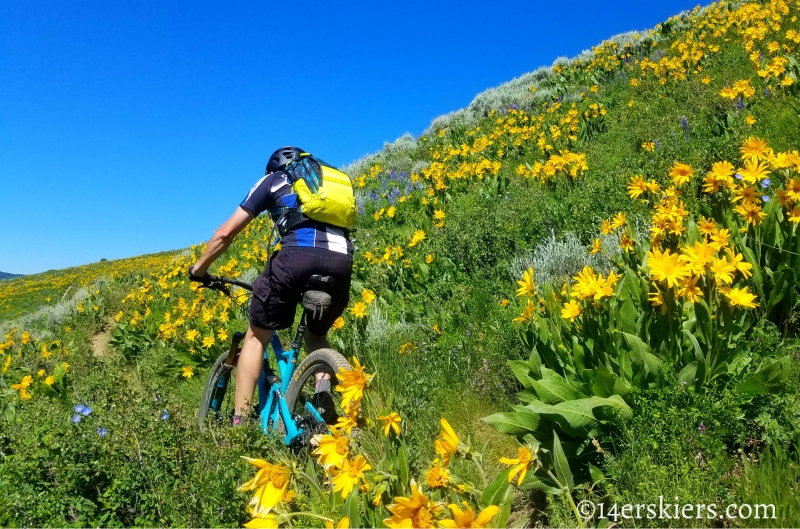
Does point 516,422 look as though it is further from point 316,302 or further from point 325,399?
point 316,302

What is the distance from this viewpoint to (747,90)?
6.32m

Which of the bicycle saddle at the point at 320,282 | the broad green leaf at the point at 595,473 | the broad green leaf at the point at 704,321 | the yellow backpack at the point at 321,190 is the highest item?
the yellow backpack at the point at 321,190

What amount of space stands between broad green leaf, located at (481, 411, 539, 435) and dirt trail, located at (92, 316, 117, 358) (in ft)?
25.3

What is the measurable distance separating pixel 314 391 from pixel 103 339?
819 cm

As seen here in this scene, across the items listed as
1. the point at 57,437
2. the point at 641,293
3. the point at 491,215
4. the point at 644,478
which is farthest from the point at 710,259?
the point at 491,215

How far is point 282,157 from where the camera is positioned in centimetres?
353

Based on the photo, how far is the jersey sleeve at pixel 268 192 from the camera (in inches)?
136

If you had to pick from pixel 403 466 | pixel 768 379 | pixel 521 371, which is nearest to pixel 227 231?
pixel 521 371

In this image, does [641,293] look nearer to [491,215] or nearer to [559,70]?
[491,215]

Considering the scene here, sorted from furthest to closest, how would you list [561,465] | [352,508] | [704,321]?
[704,321]
[561,465]
[352,508]

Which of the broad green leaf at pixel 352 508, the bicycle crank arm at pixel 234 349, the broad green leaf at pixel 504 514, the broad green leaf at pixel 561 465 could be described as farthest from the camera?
the bicycle crank arm at pixel 234 349

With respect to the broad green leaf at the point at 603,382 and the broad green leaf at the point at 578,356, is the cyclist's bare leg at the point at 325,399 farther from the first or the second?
the broad green leaf at the point at 603,382

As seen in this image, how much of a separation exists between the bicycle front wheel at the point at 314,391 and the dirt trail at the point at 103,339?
20.1 ft

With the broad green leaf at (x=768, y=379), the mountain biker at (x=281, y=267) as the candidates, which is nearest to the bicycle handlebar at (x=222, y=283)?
the mountain biker at (x=281, y=267)
